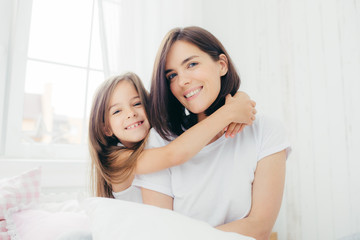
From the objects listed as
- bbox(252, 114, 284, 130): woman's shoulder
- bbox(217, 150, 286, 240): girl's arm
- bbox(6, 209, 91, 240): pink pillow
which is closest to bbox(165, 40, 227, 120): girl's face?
bbox(252, 114, 284, 130): woman's shoulder

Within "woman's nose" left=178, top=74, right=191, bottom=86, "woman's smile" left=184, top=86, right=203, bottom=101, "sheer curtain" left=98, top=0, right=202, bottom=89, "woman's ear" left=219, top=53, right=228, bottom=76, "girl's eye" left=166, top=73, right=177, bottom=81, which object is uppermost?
"sheer curtain" left=98, top=0, right=202, bottom=89

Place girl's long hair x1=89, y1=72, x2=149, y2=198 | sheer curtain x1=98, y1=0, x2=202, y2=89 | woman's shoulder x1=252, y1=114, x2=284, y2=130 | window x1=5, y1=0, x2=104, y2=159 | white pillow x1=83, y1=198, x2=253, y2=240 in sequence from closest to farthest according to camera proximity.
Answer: white pillow x1=83, y1=198, x2=253, y2=240 < woman's shoulder x1=252, y1=114, x2=284, y2=130 < girl's long hair x1=89, y1=72, x2=149, y2=198 < window x1=5, y1=0, x2=104, y2=159 < sheer curtain x1=98, y1=0, x2=202, y2=89

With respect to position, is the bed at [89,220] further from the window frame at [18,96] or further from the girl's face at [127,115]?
the window frame at [18,96]

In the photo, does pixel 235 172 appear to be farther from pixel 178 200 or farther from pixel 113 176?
pixel 113 176

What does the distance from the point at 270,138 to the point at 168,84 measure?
1.58 ft

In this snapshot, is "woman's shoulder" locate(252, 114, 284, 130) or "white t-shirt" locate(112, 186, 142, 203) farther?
"white t-shirt" locate(112, 186, 142, 203)

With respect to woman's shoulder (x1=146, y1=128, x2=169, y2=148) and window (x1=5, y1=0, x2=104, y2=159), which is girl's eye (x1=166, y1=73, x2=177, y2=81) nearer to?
woman's shoulder (x1=146, y1=128, x2=169, y2=148)

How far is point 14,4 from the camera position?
1.77 meters

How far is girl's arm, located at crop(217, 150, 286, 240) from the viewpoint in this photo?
93cm

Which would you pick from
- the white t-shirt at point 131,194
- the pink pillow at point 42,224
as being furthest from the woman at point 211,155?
the pink pillow at point 42,224

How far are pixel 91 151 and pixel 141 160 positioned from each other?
31 cm

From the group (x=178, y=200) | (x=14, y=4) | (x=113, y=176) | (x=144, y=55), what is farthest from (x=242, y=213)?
(x=14, y=4)

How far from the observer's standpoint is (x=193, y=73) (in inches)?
46.6

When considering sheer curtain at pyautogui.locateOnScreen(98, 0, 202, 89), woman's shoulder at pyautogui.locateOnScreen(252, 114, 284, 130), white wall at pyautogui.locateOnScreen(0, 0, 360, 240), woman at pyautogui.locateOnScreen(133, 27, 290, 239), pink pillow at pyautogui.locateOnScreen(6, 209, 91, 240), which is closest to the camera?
pink pillow at pyautogui.locateOnScreen(6, 209, 91, 240)
